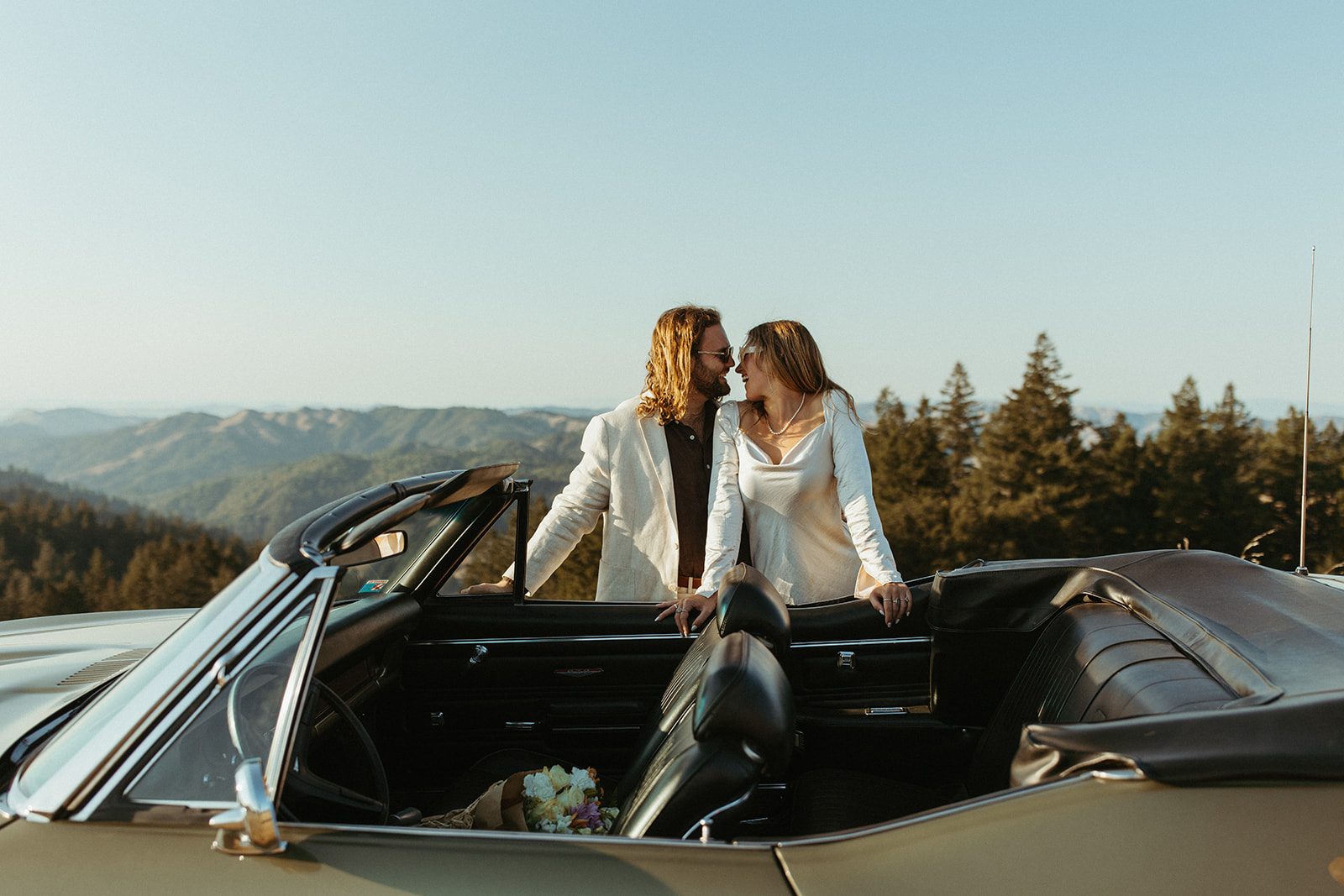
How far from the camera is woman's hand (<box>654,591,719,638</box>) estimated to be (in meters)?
2.56

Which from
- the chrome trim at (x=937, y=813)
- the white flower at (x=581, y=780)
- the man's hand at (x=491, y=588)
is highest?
the man's hand at (x=491, y=588)

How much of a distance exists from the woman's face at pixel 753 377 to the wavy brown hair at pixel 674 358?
0.18m

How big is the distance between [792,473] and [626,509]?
674 millimetres

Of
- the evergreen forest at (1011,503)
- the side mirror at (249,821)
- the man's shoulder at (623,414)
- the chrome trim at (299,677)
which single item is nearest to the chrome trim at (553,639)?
the man's shoulder at (623,414)

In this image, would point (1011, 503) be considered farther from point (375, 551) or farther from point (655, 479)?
point (375, 551)

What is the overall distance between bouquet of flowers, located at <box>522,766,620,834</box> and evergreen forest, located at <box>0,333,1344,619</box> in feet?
104

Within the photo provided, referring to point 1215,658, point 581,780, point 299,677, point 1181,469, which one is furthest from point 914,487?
point 299,677

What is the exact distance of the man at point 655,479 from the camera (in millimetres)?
3152

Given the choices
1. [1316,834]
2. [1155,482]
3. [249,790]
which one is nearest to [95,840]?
[249,790]

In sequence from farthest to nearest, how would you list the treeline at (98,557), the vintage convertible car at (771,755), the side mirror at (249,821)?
the treeline at (98,557) → the side mirror at (249,821) → the vintage convertible car at (771,755)

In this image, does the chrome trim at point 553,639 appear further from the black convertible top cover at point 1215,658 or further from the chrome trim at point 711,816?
the chrome trim at point 711,816

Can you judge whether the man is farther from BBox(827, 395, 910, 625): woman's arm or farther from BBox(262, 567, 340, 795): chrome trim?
BBox(262, 567, 340, 795): chrome trim

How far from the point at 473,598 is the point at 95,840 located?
1561 mm

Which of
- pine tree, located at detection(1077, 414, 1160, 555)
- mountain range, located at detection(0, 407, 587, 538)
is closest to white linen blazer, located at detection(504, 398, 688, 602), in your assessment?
pine tree, located at detection(1077, 414, 1160, 555)
